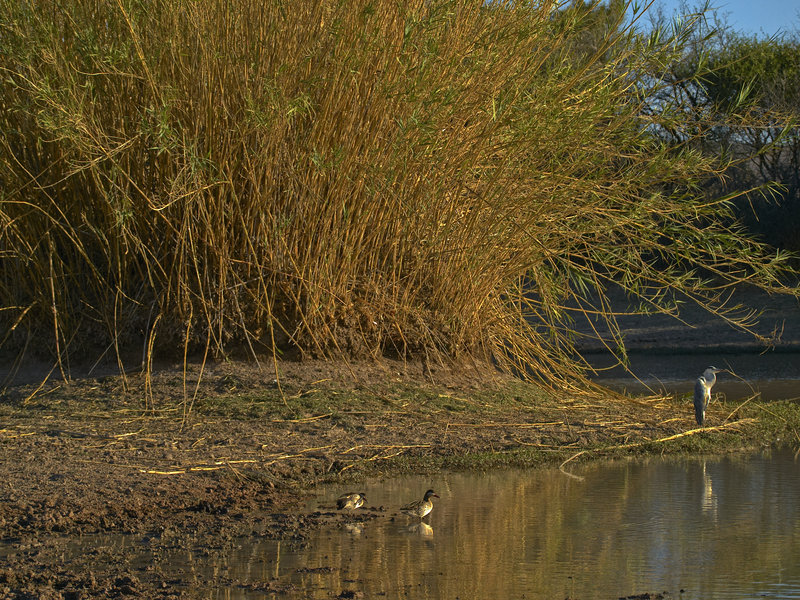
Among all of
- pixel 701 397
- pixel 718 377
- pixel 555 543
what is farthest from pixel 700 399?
pixel 718 377

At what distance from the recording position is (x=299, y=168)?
20.5 ft

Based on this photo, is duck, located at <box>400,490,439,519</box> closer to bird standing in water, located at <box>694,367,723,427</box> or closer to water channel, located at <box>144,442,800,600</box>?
water channel, located at <box>144,442,800,600</box>

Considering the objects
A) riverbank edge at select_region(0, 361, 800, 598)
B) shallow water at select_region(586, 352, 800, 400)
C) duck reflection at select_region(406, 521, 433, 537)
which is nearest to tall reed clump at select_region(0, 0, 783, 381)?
riverbank edge at select_region(0, 361, 800, 598)

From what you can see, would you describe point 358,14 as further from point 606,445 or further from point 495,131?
point 606,445

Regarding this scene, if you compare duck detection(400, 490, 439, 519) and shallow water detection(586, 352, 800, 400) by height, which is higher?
shallow water detection(586, 352, 800, 400)

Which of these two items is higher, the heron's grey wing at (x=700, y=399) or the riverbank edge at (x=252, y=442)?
the heron's grey wing at (x=700, y=399)

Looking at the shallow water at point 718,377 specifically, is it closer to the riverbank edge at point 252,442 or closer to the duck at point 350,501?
the riverbank edge at point 252,442

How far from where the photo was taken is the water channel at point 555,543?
3205 mm

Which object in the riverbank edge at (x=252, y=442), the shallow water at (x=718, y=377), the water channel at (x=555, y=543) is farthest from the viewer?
the shallow water at (x=718, y=377)

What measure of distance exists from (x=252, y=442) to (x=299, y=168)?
1753 millimetres

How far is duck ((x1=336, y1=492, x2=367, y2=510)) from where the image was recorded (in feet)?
13.6

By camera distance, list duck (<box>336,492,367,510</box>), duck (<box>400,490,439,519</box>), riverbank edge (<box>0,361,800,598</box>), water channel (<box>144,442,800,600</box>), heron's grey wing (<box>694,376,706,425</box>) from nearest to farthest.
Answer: water channel (<box>144,442,800,600</box>)
riverbank edge (<box>0,361,800,598</box>)
duck (<box>400,490,439,519</box>)
duck (<box>336,492,367,510</box>)
heron's grey wing (<box>694,376,706,425</box>)

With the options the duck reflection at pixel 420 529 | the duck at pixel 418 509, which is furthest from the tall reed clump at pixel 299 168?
the duck reflection at pixel 420 529

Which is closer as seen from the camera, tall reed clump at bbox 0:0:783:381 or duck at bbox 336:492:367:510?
duck at bbox 336:492:367:510
